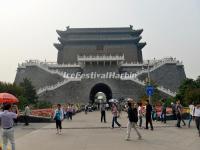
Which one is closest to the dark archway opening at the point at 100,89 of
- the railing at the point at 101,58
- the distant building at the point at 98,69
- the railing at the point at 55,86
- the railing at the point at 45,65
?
the distant building at the point at 98,69

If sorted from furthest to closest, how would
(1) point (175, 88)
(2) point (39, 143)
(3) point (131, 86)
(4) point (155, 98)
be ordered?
1. (1) point (175, 88)
2. (3) point (131, 86)
3. (4) point (155, 98)
4. (2) point (39, 143)

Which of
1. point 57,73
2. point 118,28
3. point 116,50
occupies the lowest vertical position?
point 57,73

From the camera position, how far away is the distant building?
60.7 m

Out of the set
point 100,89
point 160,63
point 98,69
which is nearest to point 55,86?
point 98,69

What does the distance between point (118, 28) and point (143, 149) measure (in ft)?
A: 216

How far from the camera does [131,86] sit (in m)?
60.7

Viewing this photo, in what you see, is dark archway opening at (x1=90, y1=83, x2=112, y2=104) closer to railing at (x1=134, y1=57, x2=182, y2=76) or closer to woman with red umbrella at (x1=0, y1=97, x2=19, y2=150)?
railing at (x1=134, y1=57, x2=182, y2=76)

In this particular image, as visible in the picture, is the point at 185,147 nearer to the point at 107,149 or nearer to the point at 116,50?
the point at 107,149

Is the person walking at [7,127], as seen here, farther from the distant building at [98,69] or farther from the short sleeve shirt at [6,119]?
the distant building at [98,69]

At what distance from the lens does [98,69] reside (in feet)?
222

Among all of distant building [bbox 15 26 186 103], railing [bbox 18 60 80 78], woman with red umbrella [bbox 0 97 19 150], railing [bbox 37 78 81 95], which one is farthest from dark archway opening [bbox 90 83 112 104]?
woman with red umbrella [bbox 0 97 19 150]

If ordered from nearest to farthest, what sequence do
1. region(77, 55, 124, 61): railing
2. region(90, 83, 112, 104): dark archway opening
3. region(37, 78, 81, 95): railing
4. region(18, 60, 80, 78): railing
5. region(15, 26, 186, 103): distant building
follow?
region(37, 78, 81, 95): railing → region(15, 26, 186, 103): distant building → region(90, 83, 112, 104): dark archway opening → region(18, 60, 80, 78): railing → region(77, 55, 124, 61): railing

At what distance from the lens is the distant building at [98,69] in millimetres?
60719

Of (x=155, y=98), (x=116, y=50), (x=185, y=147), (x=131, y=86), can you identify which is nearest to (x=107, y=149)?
(x=185, y=147)
